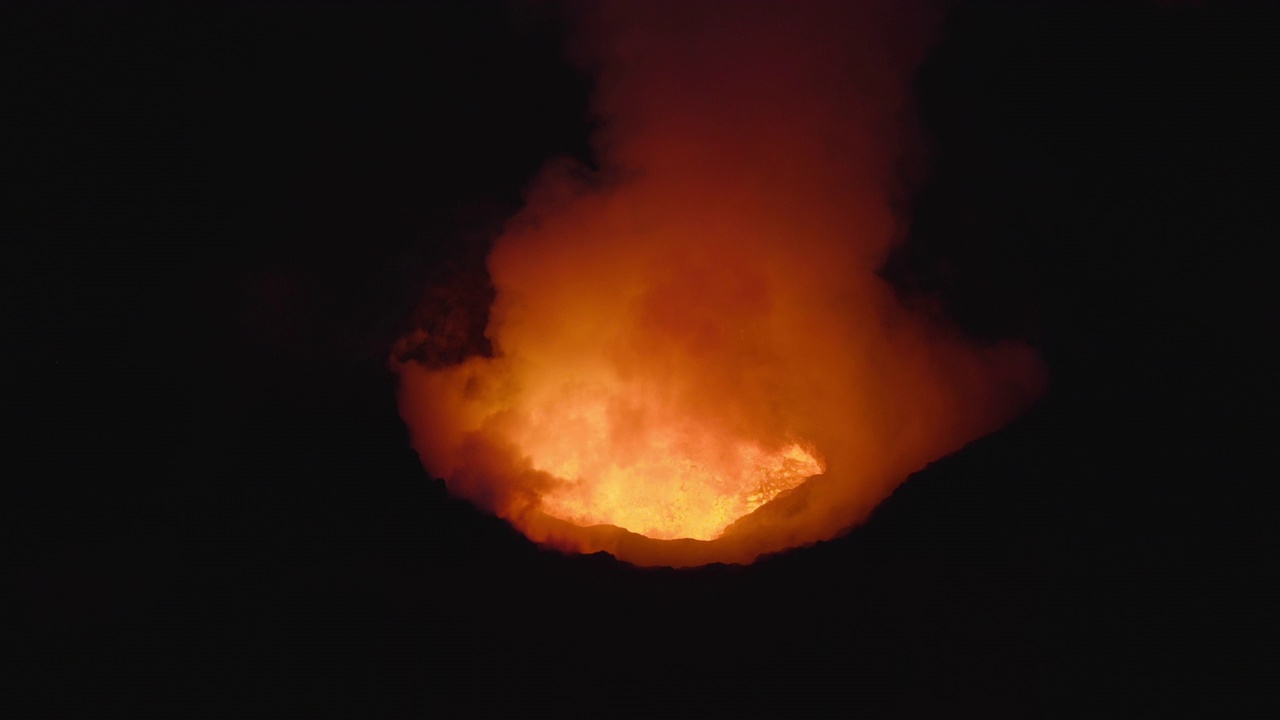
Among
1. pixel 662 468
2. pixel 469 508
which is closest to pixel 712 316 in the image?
pixel 662 468

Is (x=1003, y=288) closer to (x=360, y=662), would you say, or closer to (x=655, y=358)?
(x=655, y=358)

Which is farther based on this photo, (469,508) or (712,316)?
(712,316)

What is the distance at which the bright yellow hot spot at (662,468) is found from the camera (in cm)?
436

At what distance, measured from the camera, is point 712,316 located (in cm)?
485

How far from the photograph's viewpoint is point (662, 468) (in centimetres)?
447

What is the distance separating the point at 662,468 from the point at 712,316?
3.09 ft

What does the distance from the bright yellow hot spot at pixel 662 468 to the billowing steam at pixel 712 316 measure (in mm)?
11

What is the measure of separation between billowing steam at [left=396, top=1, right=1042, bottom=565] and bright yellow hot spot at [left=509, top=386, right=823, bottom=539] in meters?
0.01

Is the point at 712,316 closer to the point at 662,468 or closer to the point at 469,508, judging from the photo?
the point at 662,468

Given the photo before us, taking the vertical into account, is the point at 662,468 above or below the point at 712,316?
below

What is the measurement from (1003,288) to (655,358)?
1956mm

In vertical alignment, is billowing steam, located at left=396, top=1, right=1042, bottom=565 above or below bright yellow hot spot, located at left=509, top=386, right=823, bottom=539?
above

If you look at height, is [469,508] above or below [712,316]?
Result: below

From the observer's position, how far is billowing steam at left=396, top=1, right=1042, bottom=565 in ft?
14.3
